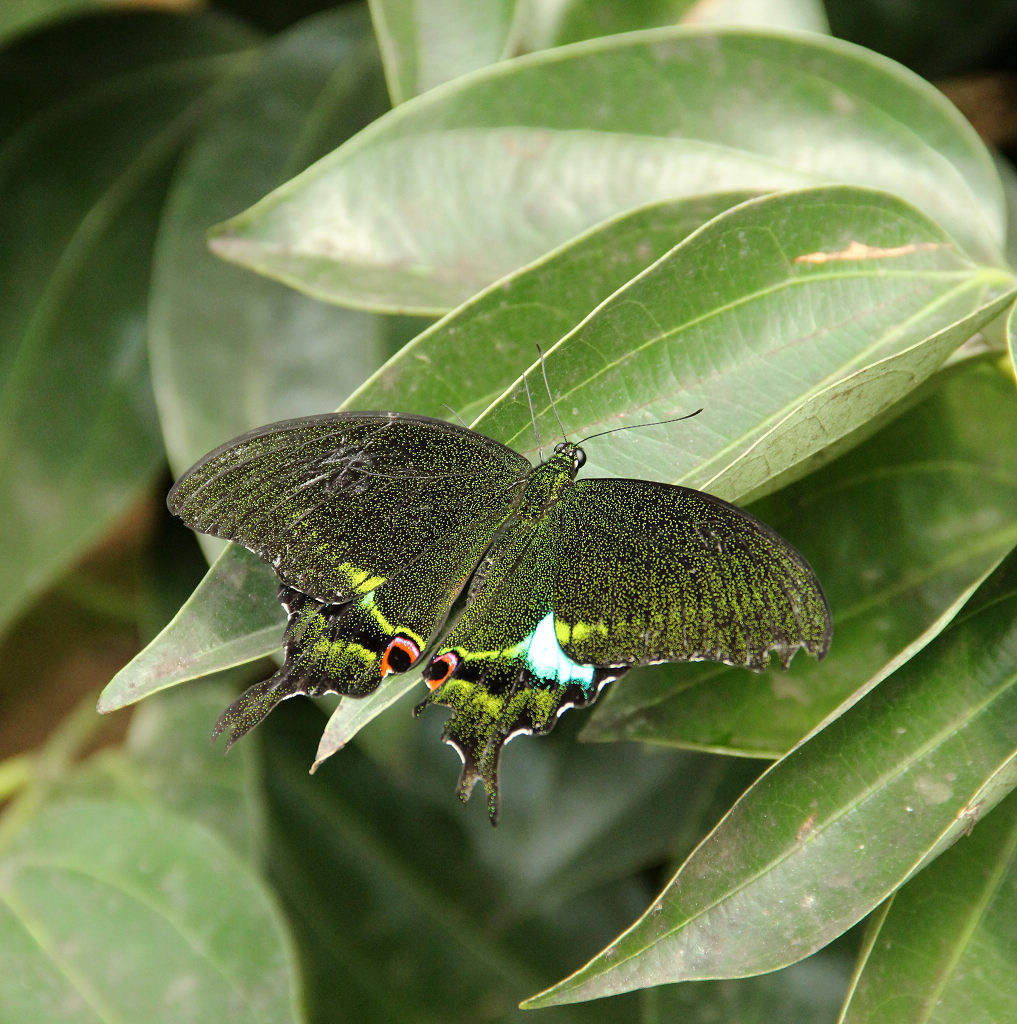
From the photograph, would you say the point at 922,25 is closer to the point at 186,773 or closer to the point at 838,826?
the point at 838,826

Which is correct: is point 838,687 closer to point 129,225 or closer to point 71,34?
→ point 129,225

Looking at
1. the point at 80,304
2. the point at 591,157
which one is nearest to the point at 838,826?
the point at 591,157

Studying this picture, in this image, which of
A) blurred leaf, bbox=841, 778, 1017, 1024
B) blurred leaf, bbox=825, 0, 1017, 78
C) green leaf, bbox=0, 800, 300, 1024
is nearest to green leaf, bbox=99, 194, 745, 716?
blurred leaf, bbox=841, 778, 1017, 1024

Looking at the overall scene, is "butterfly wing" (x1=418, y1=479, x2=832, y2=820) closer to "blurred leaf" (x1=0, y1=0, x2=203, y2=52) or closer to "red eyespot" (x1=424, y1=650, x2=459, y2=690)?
"red eyespot" (x1=424, y1=650, x2=459, y2=690)

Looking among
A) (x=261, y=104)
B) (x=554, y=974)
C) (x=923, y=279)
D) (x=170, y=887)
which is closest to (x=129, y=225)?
(x=261, y=104)

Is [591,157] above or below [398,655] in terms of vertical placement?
above

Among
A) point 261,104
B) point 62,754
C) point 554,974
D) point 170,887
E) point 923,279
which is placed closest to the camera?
point 923,279

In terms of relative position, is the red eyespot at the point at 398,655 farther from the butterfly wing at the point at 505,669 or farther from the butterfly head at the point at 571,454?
the butterfly head at the point at 571,454
